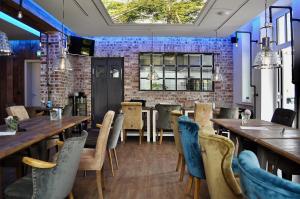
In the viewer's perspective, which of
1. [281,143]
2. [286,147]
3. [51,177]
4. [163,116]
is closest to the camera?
[51,177]

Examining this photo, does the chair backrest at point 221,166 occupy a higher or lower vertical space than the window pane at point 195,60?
lower

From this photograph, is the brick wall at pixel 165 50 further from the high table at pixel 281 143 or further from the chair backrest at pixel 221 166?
the chair backrest at pixel 221 166

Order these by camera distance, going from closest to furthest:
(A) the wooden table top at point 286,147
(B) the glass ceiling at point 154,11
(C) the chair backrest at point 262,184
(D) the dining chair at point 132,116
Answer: (C) the chair backrest at point 262,184 < (A) the wooden table top at point 286,147 < (B) the glass ceiling at point 154,11 < (D) the dining chair at point 132,116

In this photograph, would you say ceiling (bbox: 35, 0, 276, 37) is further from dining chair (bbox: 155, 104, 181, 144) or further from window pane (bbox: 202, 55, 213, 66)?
dining chair (bbox: 155, 104, 181, 144)

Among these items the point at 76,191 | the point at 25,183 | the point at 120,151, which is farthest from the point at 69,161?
the point at 120,151

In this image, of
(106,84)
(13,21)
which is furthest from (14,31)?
(106,84)

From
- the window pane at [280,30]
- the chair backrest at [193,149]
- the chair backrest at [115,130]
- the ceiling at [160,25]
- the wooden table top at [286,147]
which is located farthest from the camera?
the window pane at [280,30]

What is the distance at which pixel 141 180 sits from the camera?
4.10 metres

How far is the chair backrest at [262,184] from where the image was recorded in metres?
1.06

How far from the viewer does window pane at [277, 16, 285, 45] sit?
6145 mm

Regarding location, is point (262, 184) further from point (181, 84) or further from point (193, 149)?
point (181, 84)

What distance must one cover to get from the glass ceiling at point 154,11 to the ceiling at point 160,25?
153mm

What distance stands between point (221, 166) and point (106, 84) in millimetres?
7120

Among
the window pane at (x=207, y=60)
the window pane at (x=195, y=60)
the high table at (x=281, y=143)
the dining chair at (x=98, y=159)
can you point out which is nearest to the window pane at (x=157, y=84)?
the window pane at (x=195, y=60)
